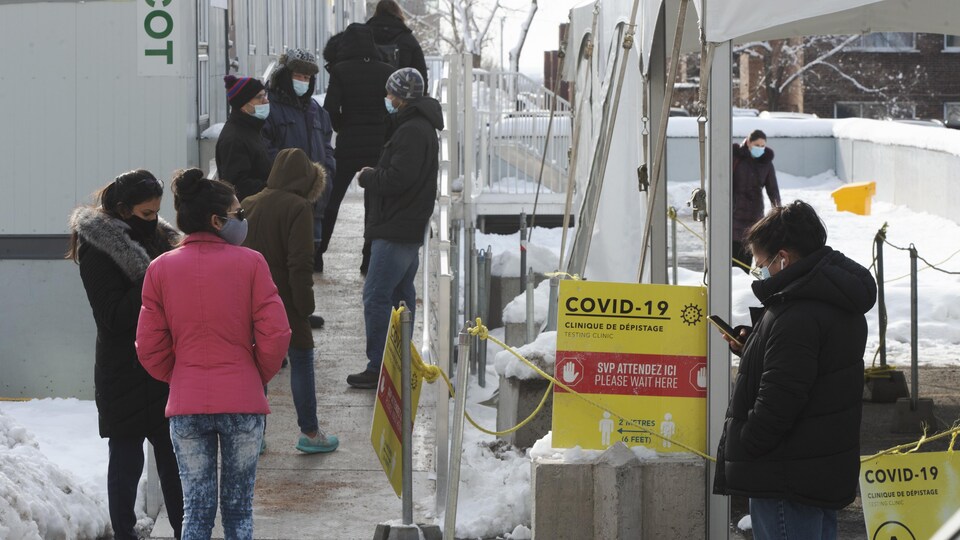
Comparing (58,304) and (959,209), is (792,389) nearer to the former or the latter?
(58,304)

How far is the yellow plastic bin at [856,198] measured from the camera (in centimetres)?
2383

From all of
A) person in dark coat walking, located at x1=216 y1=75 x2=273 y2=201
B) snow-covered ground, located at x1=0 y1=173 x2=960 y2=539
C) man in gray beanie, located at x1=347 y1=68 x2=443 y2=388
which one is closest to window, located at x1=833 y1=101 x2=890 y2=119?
snow-covered ground, located at x1=0 y1=173 x2=960 y2=539

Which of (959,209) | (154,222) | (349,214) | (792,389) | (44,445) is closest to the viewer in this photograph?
(792,389)

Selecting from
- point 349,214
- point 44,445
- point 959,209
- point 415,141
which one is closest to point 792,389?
point 415,141

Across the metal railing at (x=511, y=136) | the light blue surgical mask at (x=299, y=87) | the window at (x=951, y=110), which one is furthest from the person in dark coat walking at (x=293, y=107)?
the window at (x=951, y=110)

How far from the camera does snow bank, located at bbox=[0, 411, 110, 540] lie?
230 inches

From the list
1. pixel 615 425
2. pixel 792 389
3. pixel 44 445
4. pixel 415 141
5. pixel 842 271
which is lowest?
pixel 44 445

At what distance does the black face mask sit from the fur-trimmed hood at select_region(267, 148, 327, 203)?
1.54m

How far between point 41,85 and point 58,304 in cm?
160

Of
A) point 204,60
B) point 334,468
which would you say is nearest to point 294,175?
point 334,468

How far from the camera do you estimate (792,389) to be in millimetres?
4305

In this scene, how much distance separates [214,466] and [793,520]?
2.16 metres

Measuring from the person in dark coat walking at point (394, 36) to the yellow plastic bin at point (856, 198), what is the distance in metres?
14.0

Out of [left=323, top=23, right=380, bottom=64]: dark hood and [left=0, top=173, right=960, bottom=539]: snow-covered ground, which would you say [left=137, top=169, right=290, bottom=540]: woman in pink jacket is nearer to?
[left=0, top=173, right=960, bottom=539]: snow-covered ground
